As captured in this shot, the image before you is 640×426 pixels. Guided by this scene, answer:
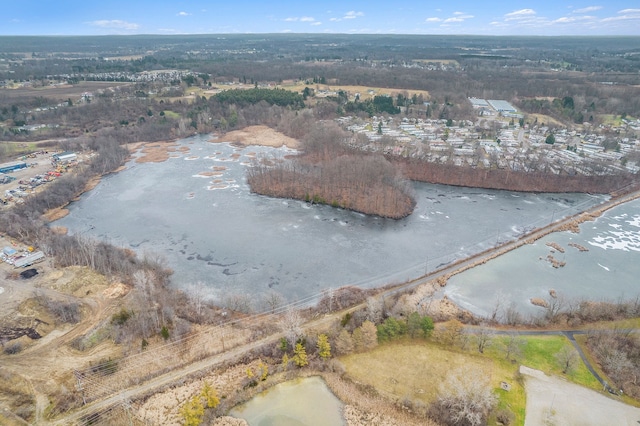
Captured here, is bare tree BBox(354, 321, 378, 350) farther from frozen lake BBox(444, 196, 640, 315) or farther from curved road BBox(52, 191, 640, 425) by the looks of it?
frozen lake BBox(444, 196, 640, 315)

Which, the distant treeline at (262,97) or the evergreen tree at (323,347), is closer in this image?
the evergreen tree at (323,347)

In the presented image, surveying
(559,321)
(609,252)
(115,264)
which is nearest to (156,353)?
(115,264)

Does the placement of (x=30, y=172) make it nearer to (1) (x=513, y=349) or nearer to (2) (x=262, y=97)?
(2) (x=262, y=97)

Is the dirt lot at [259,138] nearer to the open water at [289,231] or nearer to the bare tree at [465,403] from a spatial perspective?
the open water at [289,231]

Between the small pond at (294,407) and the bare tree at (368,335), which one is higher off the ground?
the bare tree at (368,335)

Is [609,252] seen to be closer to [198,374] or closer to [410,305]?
[410,305]

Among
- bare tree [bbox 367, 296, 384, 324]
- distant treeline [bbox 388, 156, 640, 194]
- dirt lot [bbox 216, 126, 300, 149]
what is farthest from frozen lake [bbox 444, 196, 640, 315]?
dirt lot [bbox 216, 126, 300, 149]

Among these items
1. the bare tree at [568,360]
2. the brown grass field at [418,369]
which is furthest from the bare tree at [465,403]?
the bare tree at [568,360]
